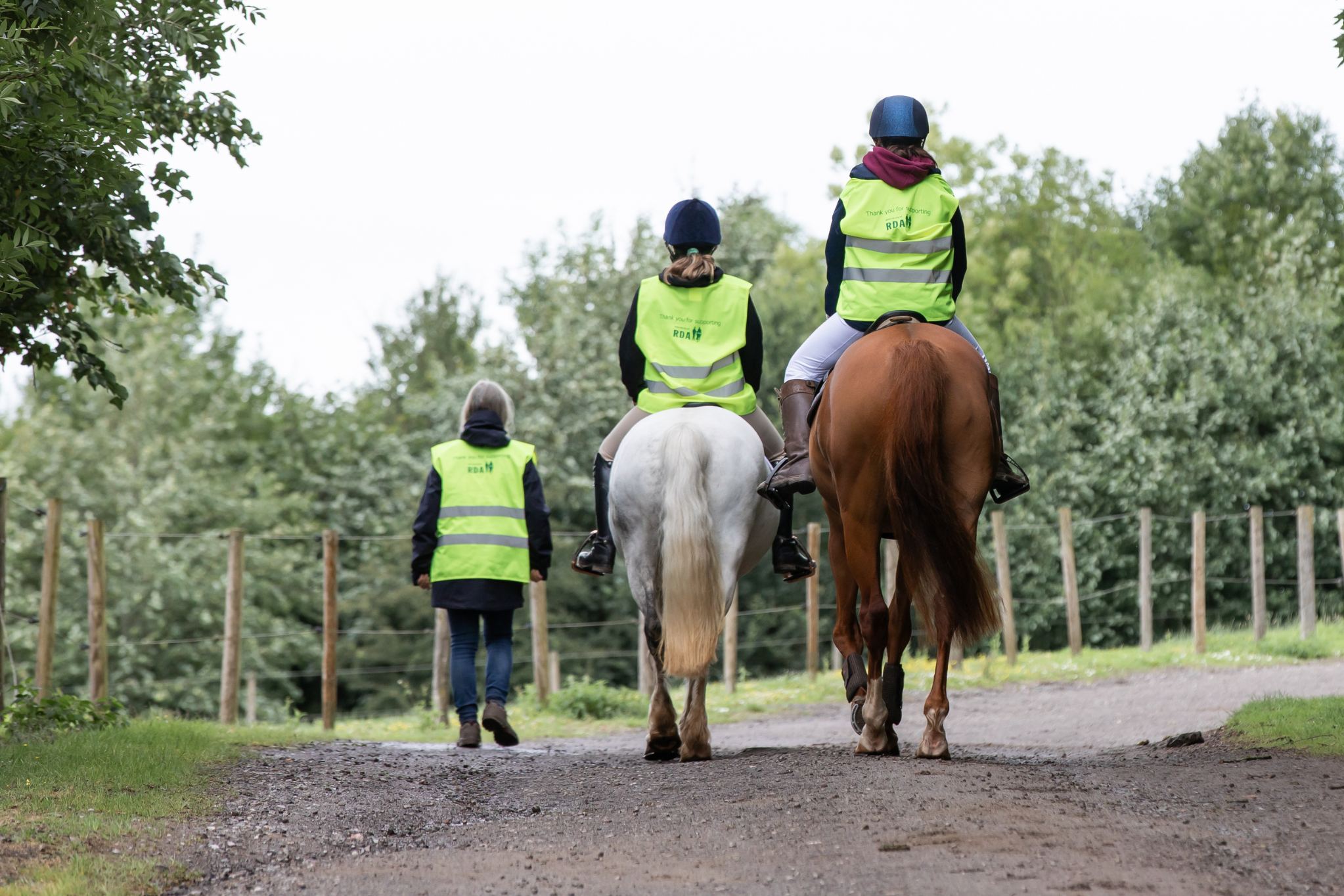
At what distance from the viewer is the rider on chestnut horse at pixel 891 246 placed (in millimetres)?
6945

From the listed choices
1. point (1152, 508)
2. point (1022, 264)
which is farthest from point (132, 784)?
point (1022, 264)

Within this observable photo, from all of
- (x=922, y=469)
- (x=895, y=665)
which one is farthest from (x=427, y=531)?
(x=922, y=469)

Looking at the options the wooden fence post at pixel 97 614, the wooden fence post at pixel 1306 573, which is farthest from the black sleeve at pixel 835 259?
the wooden fence post at pixel 1306 573

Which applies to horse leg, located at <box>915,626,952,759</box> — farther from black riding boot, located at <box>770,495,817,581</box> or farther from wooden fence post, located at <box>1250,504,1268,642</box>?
wooden fence post, located at <box>1250,504,1268,642</box>

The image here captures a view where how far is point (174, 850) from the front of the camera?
4566mm

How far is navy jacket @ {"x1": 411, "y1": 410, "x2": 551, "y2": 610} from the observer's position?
9.05m

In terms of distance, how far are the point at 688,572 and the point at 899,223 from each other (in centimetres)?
207

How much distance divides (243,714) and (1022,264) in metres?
24.5

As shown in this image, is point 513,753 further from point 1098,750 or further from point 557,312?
point 557,312

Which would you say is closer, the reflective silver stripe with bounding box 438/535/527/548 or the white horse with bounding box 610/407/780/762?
the white horse with bounding box 610/407/780/762

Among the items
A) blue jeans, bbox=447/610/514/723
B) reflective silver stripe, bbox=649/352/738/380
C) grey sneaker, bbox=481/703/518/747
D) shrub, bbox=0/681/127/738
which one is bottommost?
grey sneaker, bbox=481/703/518/747

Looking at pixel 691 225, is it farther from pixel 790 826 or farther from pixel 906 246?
pixel 790 826

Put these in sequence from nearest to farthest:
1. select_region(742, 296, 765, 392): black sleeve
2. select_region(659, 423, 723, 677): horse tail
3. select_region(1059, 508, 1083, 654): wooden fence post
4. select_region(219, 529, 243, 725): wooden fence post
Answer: select_region(659, 423, 723, 677): horse tail, select_region(742, 296, 765, 392): black sleeve, select_region(219, 529, 243, 725): wooden fence post, select_region(1059, 508, 1083, 654): wooden fence post

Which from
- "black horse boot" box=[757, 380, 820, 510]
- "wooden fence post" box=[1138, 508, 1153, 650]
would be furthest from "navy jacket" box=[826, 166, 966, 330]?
"wooden fence post" box=[1138, 508, 1153, 650]
